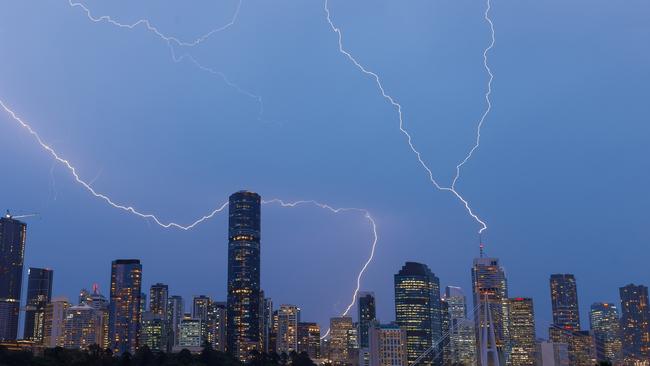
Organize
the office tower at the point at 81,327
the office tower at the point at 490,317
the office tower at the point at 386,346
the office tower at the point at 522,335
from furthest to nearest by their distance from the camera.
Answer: the office tower at the point at 81,327, the office tower at the point at 386,346, the office tower at the point at 522,335, the office tower at the point at 490,317

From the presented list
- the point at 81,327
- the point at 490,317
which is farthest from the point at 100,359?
the point at 81,327

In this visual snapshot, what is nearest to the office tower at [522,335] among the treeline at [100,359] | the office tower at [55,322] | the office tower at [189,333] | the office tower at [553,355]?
the office tower at [553,355]

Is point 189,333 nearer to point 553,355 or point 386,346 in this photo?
point 386,346

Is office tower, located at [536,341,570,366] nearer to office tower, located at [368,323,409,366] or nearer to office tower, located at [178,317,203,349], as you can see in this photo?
office tower, located at [368,323,409,366]

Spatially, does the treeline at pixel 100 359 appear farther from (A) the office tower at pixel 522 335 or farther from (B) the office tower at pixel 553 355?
(B) the office tower at pixel 553 355

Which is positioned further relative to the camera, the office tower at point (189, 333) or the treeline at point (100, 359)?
the office tower at point (189, 333)

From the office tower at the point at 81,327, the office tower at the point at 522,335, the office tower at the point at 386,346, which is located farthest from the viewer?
the office tower at the point at 81,327

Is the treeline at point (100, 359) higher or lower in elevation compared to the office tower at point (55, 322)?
lower
